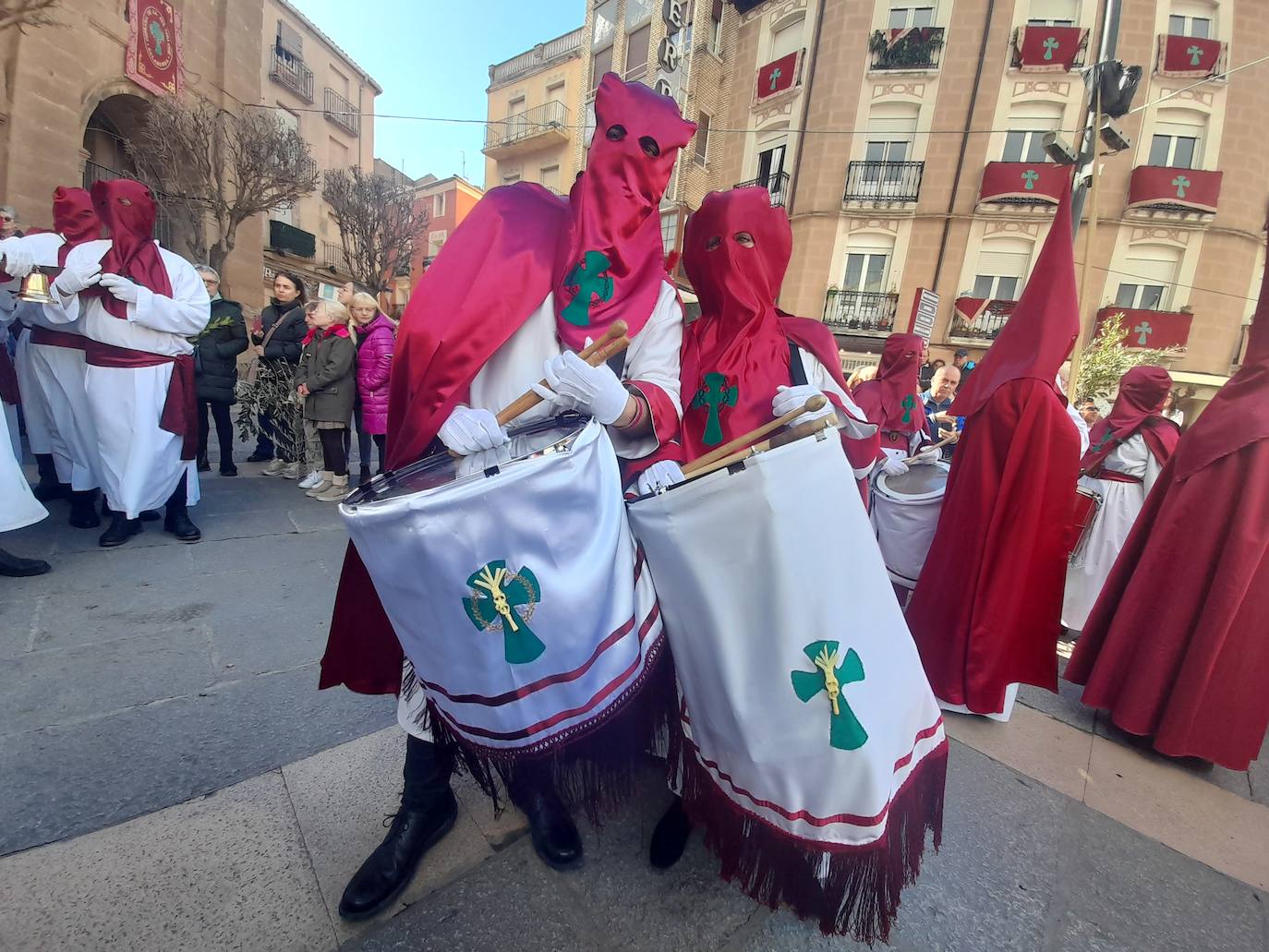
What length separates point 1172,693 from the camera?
7.56 feet

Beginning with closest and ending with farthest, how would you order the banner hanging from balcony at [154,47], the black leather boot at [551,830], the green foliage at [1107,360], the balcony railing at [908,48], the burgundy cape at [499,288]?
the burgundy cape at [499,288] → the black leather boot at [551,830] → the banner hanging from balcony at [154,47] → the green foliage at [1107,360] → the balcony railing at [908,48]

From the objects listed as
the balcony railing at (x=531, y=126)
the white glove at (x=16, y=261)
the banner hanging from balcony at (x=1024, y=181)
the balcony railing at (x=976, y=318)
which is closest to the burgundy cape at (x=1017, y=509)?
the white glove at (x=16, y=261)

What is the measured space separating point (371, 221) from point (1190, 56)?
19.9 m

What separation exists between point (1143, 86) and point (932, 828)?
20206 mm

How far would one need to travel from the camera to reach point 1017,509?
239cm

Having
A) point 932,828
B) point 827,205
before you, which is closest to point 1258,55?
point 827,205

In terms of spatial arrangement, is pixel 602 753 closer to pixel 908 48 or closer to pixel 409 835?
pixel 409 835

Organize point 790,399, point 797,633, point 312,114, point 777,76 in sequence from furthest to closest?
point 312,114, point 777,76, point 790,399, point 797,633

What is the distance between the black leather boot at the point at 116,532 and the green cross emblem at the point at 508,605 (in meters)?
3.66

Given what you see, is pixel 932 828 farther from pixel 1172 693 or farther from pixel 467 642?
pixel 1172 693

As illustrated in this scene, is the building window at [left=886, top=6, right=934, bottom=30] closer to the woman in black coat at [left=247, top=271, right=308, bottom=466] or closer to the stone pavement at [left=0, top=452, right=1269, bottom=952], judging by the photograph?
the woman in black coat at [left=247, top=271, right=308, bottom=466]

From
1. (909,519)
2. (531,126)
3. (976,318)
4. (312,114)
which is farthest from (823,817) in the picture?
(531,126)

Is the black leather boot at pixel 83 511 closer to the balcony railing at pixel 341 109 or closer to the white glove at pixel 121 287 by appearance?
the white glove at pixel 121 287

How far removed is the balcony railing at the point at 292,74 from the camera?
63.7 feet
